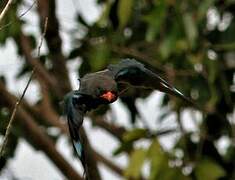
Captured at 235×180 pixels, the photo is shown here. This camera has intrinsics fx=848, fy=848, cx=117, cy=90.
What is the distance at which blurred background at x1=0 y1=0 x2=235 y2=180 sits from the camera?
2309 millimetres

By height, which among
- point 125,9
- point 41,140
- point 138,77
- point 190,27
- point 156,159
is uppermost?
point 138,77

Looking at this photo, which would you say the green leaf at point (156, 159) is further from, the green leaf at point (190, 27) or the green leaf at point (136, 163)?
the green leaf at point (190, 27)

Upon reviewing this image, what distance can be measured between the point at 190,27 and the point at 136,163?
0.40m

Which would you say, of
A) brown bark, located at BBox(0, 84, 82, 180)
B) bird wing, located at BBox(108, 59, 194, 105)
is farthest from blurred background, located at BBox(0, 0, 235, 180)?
bird wing, located at BBox(108, 59, 194, 105)

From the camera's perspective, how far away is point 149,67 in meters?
2.30

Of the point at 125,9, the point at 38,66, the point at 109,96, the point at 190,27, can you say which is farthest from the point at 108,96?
the point at 38,66

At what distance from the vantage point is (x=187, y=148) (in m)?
2.58

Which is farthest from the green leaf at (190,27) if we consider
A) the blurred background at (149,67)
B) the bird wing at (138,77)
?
the bird wing at (138,77)

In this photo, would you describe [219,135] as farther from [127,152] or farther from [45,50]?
[45,50]

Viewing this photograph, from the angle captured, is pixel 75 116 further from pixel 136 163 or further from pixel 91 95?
pixel 136 163

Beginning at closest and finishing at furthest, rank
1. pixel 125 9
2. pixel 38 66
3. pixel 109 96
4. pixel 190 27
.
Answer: pixel 109 96 → pixel 125 9 → pixel 190 27 → pixel 38 66

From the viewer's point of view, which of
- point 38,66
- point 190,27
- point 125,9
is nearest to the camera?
point 125,9

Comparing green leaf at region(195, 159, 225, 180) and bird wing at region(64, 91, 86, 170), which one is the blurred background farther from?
bird wing at region(64, 91, 86, 170)

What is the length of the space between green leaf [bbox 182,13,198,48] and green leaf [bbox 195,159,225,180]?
36cm
